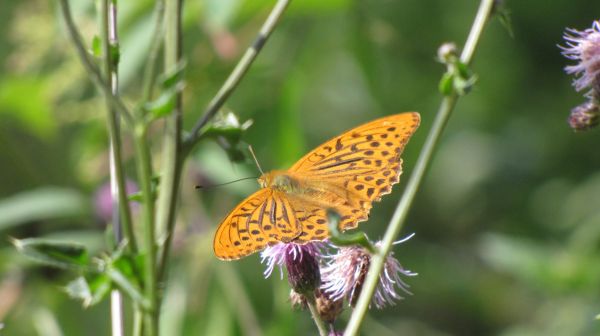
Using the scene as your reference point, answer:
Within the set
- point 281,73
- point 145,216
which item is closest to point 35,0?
point 281,73

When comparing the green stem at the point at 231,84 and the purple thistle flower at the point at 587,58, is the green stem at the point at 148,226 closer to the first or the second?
the green stem at the point at 231,84

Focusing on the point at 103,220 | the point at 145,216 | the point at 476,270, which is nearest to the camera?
the point at 145,216

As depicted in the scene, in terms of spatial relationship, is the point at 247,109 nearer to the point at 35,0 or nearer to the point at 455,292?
the point at 35,0

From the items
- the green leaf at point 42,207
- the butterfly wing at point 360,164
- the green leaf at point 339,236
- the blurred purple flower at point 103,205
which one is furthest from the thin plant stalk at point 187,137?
the blurred purple flower at point 103,205

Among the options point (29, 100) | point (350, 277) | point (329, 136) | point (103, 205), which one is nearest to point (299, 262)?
point (350, 277)

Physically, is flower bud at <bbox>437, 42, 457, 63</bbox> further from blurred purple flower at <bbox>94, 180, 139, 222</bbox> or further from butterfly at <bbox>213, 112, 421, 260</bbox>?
blurred purple flower at <bbox>94, 180, 139, 222</bbox>

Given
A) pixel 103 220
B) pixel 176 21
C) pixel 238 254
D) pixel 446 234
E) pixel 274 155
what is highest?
pixel 176 21

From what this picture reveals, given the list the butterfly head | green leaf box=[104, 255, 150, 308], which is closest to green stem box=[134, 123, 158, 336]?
green leaf box=[104, 255, 150, 308]

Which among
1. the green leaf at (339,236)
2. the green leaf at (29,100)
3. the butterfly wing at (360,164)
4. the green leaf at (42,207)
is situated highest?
the green leaf at (339,236)

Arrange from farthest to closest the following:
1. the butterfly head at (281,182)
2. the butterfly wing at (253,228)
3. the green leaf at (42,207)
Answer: the green leaf at (42,207), the butterfly head at (281,182), the butterfly wing at (253,228)
